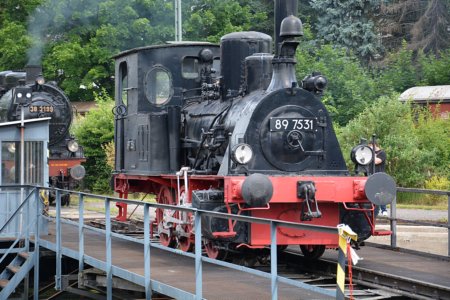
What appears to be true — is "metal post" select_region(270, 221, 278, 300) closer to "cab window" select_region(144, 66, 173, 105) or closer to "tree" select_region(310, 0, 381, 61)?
"cab window" select_region(144, 66, 173, 105)

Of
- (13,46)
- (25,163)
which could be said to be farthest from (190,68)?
(13,46)

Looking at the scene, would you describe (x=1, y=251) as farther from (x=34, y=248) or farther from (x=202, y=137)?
(x=202, y=137)

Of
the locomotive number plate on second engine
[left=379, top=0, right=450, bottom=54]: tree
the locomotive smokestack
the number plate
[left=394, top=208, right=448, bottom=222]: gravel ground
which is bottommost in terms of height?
[left=394, top=208, right=448, bottom=222]: gravel ground

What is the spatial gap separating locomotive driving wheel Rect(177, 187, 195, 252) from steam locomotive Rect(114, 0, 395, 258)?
0.02 metres

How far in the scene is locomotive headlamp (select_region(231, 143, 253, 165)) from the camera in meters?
11.2

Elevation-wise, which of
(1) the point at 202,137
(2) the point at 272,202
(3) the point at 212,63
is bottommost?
(2) the point at 272,202

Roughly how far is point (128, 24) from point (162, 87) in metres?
26.5

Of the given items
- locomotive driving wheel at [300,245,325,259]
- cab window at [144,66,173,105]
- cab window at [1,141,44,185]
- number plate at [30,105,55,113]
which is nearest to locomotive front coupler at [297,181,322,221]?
locomotive driving wheel at [300,245,325,259]

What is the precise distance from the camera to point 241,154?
1123 centimetres

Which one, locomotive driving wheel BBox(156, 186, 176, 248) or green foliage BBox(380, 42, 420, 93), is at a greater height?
green foliage BBox(380, 42, 420, 93)

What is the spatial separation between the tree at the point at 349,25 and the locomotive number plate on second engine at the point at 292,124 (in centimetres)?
2880

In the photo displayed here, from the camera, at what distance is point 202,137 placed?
41.8 ft

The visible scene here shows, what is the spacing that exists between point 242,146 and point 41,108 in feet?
47.1

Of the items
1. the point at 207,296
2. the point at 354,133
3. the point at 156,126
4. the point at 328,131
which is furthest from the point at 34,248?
the point at 354,133
